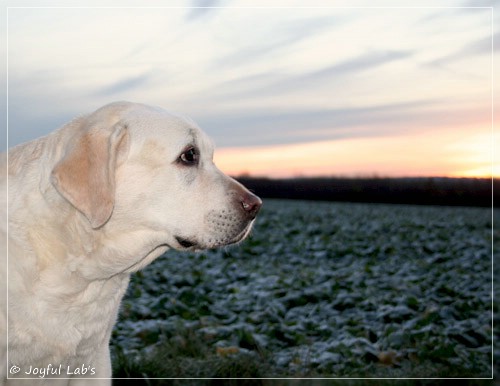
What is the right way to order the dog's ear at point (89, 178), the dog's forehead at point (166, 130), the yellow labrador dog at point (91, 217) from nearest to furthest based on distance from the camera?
the dog's ear at point (89, 178) < the yellow labrador dog at point (91, 217) < the dog's forehead at point (166, 130)

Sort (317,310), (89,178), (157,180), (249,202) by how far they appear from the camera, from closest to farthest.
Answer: (89,178) < (157,180) < (249,202) < (317,310)

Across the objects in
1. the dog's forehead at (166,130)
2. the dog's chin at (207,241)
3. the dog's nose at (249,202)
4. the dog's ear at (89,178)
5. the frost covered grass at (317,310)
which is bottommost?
the frost covered grass at (317,310)

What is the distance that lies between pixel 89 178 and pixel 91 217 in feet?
0.69

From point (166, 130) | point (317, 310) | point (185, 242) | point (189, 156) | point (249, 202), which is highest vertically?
point (166, 130)

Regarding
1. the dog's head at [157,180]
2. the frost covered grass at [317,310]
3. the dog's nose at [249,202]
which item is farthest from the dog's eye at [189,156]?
the frost covered grass at [317,310]

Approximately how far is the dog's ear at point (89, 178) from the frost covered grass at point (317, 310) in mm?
2165

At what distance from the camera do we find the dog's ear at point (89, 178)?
3551 mm

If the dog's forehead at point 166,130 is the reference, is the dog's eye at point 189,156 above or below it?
below

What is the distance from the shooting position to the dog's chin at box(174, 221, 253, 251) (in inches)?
154

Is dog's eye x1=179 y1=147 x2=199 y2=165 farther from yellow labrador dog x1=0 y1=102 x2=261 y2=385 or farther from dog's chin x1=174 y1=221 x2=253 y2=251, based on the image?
dog's chin x1=174 y1=221 x2=253 y2=251

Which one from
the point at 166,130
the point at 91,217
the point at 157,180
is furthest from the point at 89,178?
the point at 166,130

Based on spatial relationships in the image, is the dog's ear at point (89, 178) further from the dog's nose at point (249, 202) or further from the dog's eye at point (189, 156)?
the dog's nose at point (249, 202)

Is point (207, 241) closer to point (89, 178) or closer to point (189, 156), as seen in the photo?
point (189, 156)

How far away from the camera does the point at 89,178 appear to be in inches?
140
